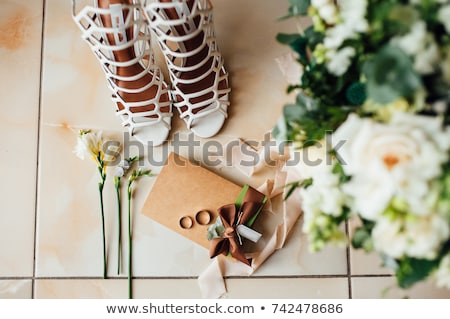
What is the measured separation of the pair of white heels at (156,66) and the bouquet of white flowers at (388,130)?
31 cm

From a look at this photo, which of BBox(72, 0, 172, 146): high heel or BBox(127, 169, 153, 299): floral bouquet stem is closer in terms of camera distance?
BBox(72, 0, 172, 146): high heel

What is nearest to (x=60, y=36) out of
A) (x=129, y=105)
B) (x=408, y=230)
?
(x=129, y=105)

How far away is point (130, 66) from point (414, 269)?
1.80 ft

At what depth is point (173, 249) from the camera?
0.89 meters

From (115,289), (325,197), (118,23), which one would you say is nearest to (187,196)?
(115,289)

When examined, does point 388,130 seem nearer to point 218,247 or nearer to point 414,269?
point 414,269

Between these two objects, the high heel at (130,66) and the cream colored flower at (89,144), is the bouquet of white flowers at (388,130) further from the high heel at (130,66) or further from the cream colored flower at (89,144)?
the cream colored flower at (89,144)

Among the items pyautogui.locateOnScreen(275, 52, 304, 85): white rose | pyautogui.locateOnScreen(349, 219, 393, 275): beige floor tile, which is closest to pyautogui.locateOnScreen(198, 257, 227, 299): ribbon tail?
pyautogui.locateOnScreen(349, 219, 393, 275): beige floor tile

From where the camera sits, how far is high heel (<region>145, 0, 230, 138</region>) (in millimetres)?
760

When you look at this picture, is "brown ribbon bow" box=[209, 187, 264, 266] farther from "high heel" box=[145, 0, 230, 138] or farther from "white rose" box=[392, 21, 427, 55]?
"white rose" box=[392, 21, 427, 55]

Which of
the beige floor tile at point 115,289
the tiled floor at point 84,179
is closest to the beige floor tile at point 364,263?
the tiled floor at point 84,179

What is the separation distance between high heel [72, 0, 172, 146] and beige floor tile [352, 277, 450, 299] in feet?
1.42
